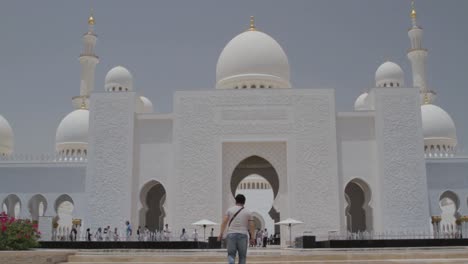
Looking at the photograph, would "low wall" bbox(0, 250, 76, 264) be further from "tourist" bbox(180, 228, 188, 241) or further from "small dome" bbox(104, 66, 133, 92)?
"small dome" bbox(104, 66, 133, 92)

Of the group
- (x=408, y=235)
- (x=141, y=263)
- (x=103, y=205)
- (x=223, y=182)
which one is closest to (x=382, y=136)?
(x=408, y=235)

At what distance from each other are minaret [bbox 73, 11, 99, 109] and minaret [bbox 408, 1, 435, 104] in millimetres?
12525

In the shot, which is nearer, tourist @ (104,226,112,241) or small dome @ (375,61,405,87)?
tourist @ (104,226,112,241)

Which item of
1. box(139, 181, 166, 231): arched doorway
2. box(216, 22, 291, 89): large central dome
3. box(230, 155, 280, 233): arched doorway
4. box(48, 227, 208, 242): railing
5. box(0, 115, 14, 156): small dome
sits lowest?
box(48, 227, 208, 242): railing

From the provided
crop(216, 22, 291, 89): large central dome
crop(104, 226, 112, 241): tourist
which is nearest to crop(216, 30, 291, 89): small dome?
crop(216, 22, 291, 89): large central dome

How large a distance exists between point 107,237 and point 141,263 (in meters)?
7.29

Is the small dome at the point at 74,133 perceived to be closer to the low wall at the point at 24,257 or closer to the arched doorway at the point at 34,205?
the arched doorway at the point at 34,205

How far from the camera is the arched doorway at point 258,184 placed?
19114 mm

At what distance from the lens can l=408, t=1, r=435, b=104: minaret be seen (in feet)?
68.2

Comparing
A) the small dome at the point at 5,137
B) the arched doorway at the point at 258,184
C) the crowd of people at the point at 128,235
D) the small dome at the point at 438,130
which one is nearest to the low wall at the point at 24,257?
the crowd of people at the point at 128,235

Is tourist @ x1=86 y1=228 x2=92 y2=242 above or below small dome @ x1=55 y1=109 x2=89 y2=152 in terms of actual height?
below

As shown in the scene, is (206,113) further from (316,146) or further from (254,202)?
(254,202)

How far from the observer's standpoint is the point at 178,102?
15383 millimetres

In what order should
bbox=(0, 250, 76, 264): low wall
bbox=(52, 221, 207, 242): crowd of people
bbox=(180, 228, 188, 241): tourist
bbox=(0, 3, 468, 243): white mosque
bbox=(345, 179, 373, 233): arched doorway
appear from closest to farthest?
bbox=(0, 250, 76, 264): low wall < bbox=(180, 228, 188, 241): tourist < bbox=(52, 221, 207, 242): crowd of people < bbox=(0, 3, 468, 243): white mosque < bbox=(345, 179, 373, 233): arched doorway
